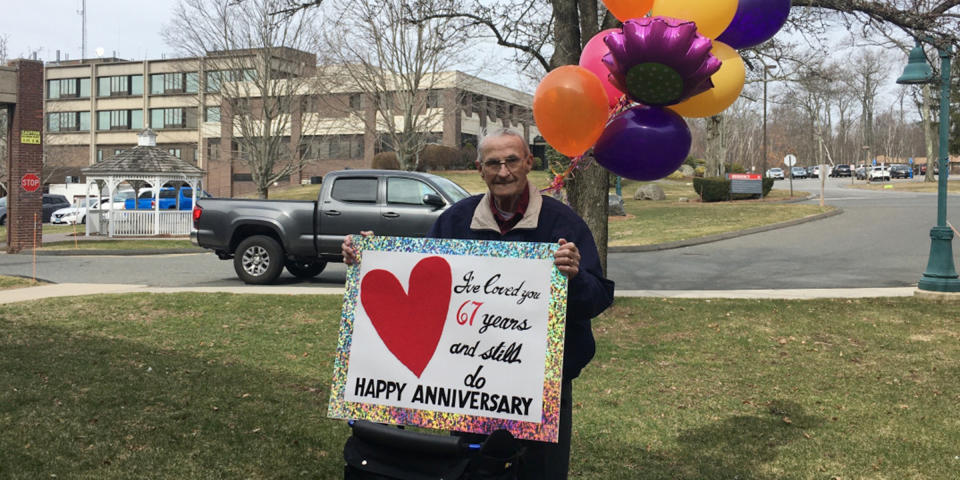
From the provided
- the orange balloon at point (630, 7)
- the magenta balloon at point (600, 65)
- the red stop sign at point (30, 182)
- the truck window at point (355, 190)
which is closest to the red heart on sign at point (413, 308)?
the magenta balloon at point (600, 65)

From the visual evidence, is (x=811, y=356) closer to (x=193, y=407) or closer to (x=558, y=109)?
(x=558, y=109)

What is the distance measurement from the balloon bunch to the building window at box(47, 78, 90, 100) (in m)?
84.1

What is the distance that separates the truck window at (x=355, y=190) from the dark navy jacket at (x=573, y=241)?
9845 millimetres

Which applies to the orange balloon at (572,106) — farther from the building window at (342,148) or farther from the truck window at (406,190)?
the building window at (342,148)

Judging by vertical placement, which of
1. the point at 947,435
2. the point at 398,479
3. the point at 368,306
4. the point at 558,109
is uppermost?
the point at 558,109

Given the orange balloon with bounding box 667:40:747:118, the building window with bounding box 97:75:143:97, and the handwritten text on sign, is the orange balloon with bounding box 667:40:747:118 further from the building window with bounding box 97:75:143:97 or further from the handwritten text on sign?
the building window with bounding box 97:75:143:97

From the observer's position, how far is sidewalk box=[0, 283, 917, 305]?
10836 millimetres

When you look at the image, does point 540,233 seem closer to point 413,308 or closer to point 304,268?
point 413,308

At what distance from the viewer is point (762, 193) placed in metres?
37.1

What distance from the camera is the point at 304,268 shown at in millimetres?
13797

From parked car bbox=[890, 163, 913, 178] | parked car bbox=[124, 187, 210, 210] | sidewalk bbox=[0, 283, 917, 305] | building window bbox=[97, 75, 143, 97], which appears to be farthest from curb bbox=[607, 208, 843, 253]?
building window bbox=[97, 75, 143, 97]

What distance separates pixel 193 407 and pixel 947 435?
537 centimetres

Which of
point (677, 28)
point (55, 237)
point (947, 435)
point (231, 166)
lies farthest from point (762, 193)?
point (231, 166)

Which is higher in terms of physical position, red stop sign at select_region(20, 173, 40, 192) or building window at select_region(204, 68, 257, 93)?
building window at select_region(204, 68, 257, 93)
